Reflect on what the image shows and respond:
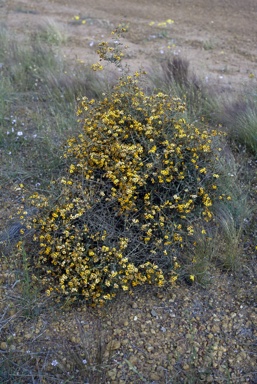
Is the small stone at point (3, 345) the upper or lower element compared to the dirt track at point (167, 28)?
lower

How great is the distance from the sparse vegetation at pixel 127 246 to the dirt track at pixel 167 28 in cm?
262

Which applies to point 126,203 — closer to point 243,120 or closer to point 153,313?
point 153,313

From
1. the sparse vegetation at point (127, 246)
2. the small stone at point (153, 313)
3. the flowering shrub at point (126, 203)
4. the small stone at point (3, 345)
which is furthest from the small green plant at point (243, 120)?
the small stone at point (3, 345)

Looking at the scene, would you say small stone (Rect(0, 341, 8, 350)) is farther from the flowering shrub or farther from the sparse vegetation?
the flowering shrub

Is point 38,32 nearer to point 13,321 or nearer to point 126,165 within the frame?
point 126,165

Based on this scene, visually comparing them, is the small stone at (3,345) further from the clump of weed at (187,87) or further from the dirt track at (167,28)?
the dirt track at (167,28)

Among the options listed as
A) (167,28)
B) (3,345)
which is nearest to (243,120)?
(3,345)

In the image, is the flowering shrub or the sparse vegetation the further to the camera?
the flowering shrub

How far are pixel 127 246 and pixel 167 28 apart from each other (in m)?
6.21

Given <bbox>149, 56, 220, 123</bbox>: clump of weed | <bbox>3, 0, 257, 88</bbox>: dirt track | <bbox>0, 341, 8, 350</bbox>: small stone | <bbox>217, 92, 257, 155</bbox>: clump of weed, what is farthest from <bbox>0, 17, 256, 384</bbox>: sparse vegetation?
<bbox>3, 0, 257, 88</bbox>: dirt track

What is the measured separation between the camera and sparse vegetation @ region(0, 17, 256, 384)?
10.1ft

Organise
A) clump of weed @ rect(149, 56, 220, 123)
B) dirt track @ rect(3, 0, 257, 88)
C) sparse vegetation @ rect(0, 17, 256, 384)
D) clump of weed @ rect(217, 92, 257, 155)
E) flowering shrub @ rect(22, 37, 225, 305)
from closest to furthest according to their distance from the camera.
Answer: sparse vegetation @ rect(0, 17, 256, 384) → flowering shrub @ rect(22, 37, 225, 305) → clump of weed @ rect(217, 92, 257, 155) → clump of weed @ rect(149, 56, 220, 123) → dirt track @ rect(3, 0, 257, 88)

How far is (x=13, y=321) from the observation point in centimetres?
332

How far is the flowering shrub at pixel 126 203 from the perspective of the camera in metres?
3.37
